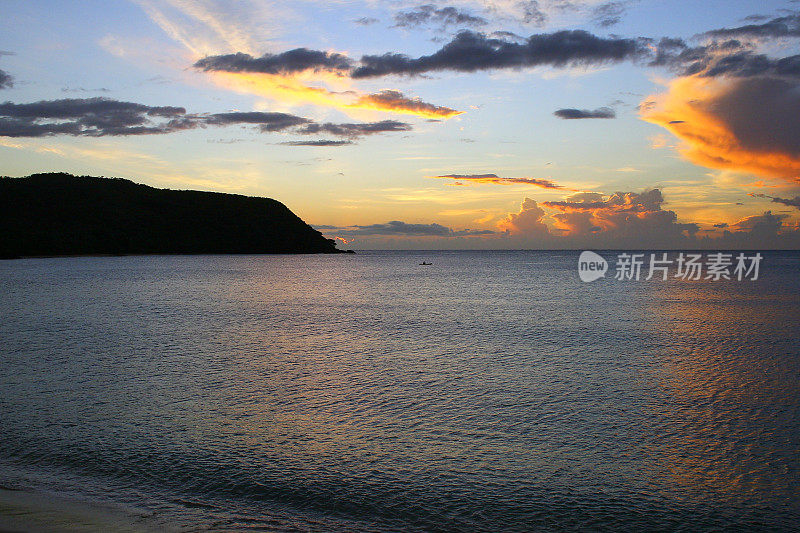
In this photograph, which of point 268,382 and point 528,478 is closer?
point 528,478

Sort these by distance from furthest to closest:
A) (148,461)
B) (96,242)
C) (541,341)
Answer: (96,242) < (541,341) < (148,461)

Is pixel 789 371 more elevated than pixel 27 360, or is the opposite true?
pixel 789 371

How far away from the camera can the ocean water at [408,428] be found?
9.82 meters

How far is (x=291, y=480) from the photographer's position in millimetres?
10883

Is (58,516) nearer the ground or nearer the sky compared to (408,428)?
nearer the sky

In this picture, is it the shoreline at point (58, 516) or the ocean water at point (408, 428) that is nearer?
the shoreline at point (58, 516)

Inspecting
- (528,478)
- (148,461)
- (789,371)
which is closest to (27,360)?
(148,461)

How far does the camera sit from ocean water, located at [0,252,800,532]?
9820 mm

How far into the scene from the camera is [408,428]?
14.2 metres

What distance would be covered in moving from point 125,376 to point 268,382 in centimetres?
525

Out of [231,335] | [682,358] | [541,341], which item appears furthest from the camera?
[231,335]

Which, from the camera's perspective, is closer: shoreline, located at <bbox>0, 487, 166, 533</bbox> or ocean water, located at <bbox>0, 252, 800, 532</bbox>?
shoreline, located at <bbox>0, 487, 166, 533</bbox>

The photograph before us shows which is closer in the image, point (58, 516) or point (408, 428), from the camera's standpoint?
point (58, 516)

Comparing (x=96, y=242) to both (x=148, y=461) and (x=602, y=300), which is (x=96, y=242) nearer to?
(x=602, y=300)
